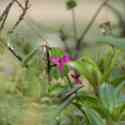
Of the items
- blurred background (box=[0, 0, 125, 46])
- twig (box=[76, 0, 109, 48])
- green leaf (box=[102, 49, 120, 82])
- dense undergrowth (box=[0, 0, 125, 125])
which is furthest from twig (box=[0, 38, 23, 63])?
blurred background (box=[0, 0, 125, 46])

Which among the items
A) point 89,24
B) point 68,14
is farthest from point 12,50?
point 68,14

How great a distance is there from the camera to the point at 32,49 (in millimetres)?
1440

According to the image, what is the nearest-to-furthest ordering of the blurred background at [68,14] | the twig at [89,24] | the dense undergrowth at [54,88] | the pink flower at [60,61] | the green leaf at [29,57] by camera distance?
the dense undergrowth at [54,88] → the green leaf at [29,57] → the pink flower at [60,61] → the twig at [89,24] → the blurred background at [68,14]

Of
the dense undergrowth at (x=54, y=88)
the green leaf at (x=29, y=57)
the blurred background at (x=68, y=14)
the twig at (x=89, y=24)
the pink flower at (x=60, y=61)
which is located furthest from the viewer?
the blurred background at (x=68, y=14)

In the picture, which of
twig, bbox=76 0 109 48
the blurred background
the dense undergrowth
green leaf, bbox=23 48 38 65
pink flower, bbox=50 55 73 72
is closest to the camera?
the dense undergrowth

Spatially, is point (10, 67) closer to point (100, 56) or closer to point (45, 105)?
point (45, 105)

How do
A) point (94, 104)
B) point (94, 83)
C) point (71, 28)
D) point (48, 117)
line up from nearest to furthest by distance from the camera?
point (48, 117) < point (94, 104) < point (94, 83) < point (71, 28)

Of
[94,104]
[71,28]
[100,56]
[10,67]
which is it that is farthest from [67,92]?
[71,28]

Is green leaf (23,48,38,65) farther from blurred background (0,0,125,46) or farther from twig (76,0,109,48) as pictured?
blurred background (0,0,125,46)

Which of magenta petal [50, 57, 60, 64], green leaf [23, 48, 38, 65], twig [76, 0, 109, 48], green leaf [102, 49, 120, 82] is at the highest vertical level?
green leaf [23, 48, 38, 65]

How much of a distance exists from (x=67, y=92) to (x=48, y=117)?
133 millimetres

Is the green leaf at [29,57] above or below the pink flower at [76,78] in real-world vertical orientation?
above

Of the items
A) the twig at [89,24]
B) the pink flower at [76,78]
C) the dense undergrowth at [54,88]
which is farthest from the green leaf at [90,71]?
the twig at [89,24]

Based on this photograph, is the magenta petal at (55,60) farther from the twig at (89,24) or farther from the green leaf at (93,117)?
the twig at (89,24)
